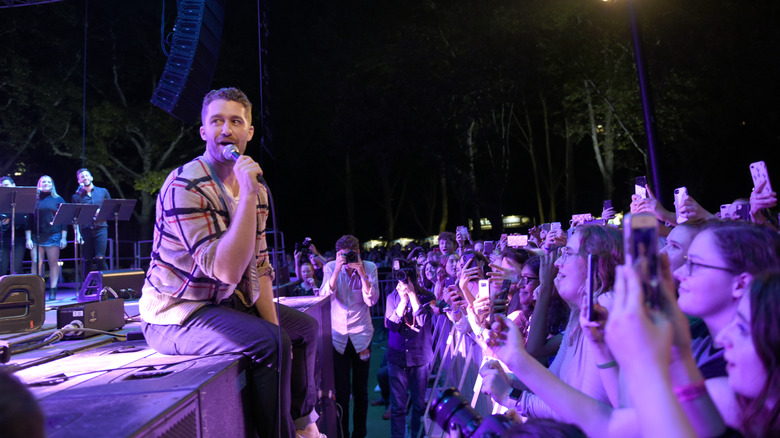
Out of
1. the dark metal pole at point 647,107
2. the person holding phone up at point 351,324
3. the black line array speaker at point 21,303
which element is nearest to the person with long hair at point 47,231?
the black line array speaker at point 21,303

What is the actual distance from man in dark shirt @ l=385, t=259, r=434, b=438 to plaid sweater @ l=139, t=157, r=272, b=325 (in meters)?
4.10

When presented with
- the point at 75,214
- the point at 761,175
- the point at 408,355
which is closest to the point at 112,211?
the point at 75,214

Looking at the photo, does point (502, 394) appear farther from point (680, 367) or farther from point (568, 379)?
point (680, 367)

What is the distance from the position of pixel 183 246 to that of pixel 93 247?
8.73 meters

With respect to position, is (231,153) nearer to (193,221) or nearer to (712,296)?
(193,221)

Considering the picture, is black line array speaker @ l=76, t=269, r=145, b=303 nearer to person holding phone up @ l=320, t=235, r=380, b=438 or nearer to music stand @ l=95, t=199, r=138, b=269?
music stand @ l=95, t=199, r=138, b=269

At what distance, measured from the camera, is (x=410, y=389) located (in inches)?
264

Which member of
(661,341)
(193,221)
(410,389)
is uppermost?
(193,221)

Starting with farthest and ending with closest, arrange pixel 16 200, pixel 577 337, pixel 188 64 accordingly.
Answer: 1. pixel 16 200
2. pixel 188 64
3. pixel 577 337

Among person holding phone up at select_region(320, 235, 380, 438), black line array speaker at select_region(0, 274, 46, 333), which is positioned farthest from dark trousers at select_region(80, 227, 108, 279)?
black line array speaker at select_region(0, 274, 46, 333)

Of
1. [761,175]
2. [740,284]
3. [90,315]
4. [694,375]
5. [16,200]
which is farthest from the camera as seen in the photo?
[16,200]

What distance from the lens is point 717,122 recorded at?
21.1 m

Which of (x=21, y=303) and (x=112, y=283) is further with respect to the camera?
(x=112, y=283)

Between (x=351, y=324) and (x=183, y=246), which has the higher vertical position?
(x=183, y=246)
